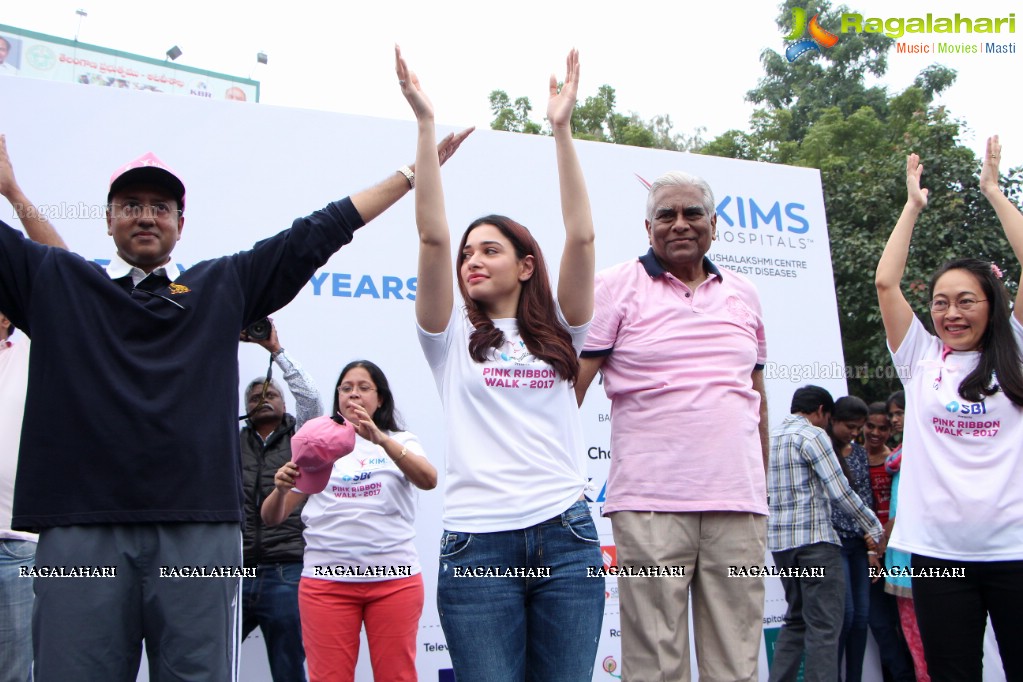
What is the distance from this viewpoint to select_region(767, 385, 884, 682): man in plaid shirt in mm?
4863

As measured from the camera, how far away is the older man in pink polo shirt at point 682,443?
2.43 meters

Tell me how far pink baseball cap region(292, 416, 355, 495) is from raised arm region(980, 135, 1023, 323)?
237 centimetres

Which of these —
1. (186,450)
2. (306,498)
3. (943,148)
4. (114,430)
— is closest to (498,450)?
(186,450)

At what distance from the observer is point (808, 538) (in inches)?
193

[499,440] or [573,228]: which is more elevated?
[573,228]

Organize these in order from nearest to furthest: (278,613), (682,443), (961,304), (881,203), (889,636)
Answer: (682,443), (961,304), (278,613), (889,636), (881,203)

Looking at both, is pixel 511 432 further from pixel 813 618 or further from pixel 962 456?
pixel 813 618

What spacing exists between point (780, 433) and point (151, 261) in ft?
12.8

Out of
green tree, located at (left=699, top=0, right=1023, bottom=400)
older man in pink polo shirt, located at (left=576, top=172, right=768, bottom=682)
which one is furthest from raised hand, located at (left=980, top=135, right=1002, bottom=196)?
green tree, located at (left=699, top=0, right=1023, bottom=400)

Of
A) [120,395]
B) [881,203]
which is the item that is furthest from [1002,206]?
[881,203]

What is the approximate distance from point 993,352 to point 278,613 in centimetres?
312

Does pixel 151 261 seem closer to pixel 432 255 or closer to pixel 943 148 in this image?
pixel 432 255

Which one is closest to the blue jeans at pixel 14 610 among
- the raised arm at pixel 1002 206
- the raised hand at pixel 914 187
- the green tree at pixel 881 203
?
the raised hand at pixel 914 187

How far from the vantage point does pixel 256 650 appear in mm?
4285
